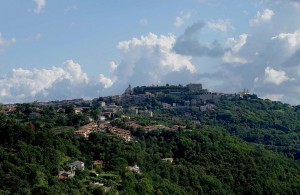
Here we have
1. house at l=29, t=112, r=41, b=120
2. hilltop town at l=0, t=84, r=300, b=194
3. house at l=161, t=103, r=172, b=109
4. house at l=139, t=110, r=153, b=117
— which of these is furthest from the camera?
house at l=161, t=103, r=172, b=109

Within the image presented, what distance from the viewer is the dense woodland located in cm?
5716

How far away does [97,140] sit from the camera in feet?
253

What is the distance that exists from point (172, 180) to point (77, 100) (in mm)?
112735

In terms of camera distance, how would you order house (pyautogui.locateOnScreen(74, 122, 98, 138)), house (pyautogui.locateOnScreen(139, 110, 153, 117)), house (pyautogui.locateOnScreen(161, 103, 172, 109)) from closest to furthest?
1. house (pyautogui.locateOnScreen(74, 122, 98, 138))
2. house (pyautogui.locateOnScreen(139, 110, 153, 117))
3. house (pyautogui.locateOnScreen(161, 103, 172, 109))

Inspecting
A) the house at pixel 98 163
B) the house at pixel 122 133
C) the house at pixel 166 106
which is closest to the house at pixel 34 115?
the house at pixel 122 133

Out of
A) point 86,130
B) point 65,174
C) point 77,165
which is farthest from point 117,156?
point 65,174

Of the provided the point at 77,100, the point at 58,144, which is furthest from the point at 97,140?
the point at 77,100

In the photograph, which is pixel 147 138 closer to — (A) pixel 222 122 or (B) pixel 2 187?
(B) pixel 2 187

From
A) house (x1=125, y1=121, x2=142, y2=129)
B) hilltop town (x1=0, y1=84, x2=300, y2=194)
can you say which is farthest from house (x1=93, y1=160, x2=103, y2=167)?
house (x1=125, y1=121, x2=142, y2=129)

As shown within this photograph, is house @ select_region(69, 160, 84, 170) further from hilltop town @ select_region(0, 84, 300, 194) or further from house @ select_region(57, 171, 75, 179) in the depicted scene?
house @ select_region(57, 171, 75, 179)

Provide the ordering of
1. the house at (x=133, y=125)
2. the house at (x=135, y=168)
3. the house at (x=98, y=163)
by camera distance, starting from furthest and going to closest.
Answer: the house at (x=133, y=125), the house at (x=135, y=168), the house at (x=98, y=163)

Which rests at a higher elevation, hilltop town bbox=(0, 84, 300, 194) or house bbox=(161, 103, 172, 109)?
house bbox=(161, 103, 172, 109)

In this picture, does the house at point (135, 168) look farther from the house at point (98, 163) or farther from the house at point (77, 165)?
the house at point (77, 165)

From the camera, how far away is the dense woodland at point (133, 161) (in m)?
57.2
